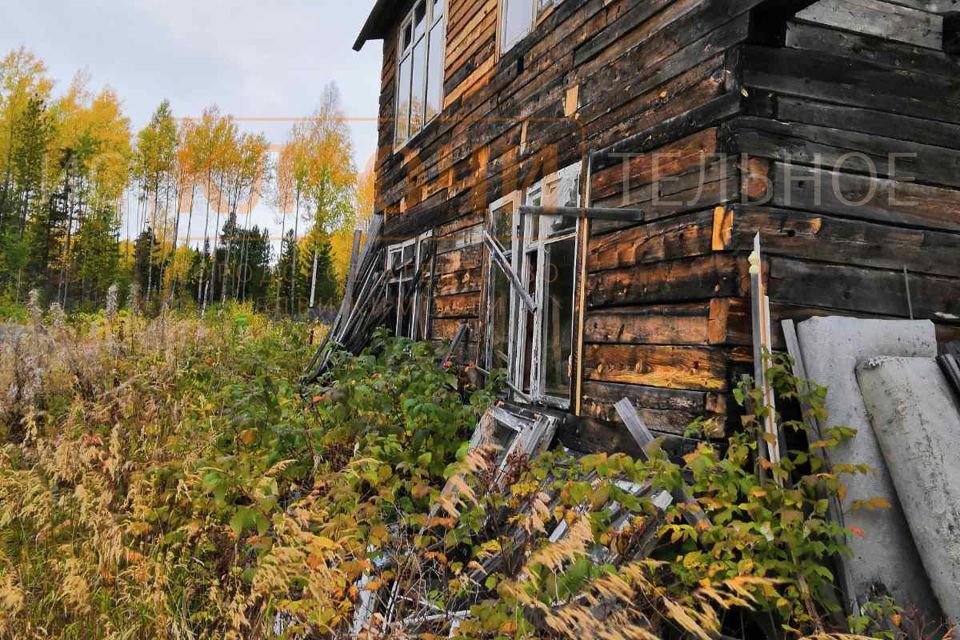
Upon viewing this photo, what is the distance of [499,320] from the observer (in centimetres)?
625

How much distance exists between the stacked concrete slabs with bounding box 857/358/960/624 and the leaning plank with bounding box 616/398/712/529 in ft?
3.02

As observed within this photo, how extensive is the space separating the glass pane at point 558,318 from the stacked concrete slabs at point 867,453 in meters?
2.08

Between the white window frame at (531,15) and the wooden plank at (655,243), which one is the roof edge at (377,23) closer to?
the white window frame at (531,15)

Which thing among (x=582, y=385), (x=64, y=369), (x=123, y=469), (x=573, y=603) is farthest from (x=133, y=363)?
(x=573, y=603)

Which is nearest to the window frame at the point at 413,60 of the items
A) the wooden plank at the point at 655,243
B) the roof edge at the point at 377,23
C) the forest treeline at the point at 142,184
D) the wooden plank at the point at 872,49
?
the roof edge at the point at 377,23

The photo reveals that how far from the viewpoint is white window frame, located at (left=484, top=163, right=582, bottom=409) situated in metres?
5.13

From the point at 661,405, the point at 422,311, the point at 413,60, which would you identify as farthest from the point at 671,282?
the point at 413,60

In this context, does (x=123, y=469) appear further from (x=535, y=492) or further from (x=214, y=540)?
Answer: (x=535, y=492)

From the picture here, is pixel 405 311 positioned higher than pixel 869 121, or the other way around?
pixel 869 121

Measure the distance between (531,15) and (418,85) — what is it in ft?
11.4

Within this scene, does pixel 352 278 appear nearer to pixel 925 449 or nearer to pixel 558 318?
pixel 558 318

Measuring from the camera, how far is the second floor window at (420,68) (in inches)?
328

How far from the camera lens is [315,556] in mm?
2586

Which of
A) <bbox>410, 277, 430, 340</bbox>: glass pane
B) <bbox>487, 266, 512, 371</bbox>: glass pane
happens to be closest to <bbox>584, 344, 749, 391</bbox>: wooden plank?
<bbox>487, 266, 512, 371</bbox>: glass pane
